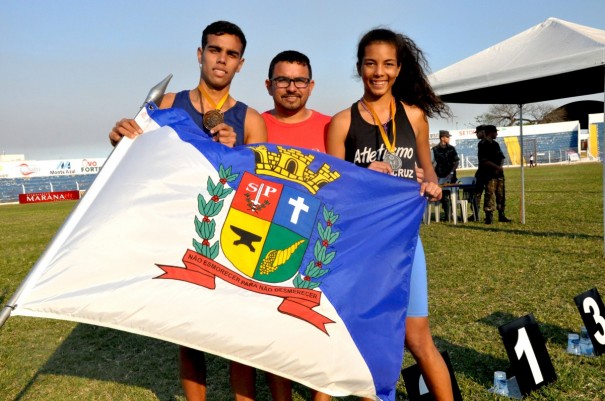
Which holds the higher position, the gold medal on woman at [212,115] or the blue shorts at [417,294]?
the gold medal on woman at [212,115]

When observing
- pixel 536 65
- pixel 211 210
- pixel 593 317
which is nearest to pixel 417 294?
pixel 211 210

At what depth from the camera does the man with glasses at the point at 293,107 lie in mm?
2996

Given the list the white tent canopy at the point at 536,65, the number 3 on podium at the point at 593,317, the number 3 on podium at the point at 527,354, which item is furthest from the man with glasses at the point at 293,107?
the white tent canopy at the point at 536,65

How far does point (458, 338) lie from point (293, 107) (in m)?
2.48

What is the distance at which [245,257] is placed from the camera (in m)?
2.41

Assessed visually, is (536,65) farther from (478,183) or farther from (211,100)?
(211,100)

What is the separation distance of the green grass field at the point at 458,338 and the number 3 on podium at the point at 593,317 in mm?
130

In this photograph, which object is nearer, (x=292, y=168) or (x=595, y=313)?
(x=292, y=168)

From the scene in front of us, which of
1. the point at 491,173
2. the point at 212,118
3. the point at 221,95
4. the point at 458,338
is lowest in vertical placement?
the point at 458,338

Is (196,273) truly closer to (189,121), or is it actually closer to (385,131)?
(189,121)

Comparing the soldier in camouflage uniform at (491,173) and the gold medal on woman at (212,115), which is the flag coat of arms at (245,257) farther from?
the soldier in camouflage uniform at (491,173)

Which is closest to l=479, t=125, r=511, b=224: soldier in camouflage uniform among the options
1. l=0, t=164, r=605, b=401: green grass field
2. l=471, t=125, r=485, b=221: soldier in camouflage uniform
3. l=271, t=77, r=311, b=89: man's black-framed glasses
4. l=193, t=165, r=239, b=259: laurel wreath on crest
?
l=471, t=125, r=485, b=221: soldier in camouflage uniform

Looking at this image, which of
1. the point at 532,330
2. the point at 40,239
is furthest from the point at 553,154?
the point at 532,330

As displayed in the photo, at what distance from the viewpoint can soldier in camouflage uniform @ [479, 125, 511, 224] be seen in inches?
454
